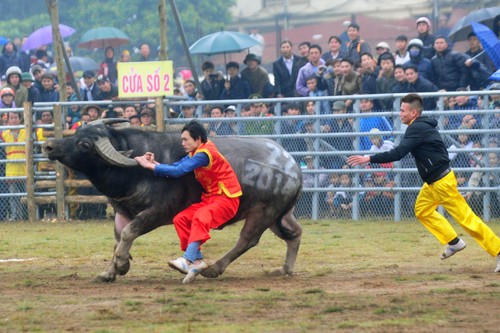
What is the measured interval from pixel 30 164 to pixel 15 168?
1.39 feet

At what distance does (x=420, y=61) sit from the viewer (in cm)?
1798

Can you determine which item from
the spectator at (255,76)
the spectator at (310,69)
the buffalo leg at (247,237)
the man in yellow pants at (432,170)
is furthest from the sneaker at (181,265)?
the spectator at (255,76)

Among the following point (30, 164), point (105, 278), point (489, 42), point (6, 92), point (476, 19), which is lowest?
point (30, 164)

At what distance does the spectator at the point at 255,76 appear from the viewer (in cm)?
1981

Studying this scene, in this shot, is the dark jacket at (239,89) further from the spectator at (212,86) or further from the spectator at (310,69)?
the spectator at (310,69)

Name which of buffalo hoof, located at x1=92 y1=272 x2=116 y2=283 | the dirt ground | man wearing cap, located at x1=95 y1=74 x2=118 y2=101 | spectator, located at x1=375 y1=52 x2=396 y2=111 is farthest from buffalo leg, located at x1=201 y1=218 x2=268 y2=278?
man wearing cap, located at x1=95 y1=74 x2=118 y2=101

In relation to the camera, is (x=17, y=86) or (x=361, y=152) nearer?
(x=361, y=152)

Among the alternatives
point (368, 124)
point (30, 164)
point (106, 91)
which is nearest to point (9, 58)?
point (106, 91)

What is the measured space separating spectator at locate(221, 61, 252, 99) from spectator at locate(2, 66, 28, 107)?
3.98m

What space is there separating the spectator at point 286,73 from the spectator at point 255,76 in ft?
0.71

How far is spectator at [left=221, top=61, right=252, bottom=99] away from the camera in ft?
64.2

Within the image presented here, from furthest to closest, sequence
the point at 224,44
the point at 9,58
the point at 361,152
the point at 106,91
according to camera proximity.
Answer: the point at 9,58 → the point at 224,44 → the point at 106,91 → the point at 361,152

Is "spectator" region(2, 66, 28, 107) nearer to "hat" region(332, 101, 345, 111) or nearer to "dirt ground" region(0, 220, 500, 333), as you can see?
"hat" region(332, 101, 345, 111)

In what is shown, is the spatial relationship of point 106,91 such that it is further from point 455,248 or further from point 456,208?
point 456,208
